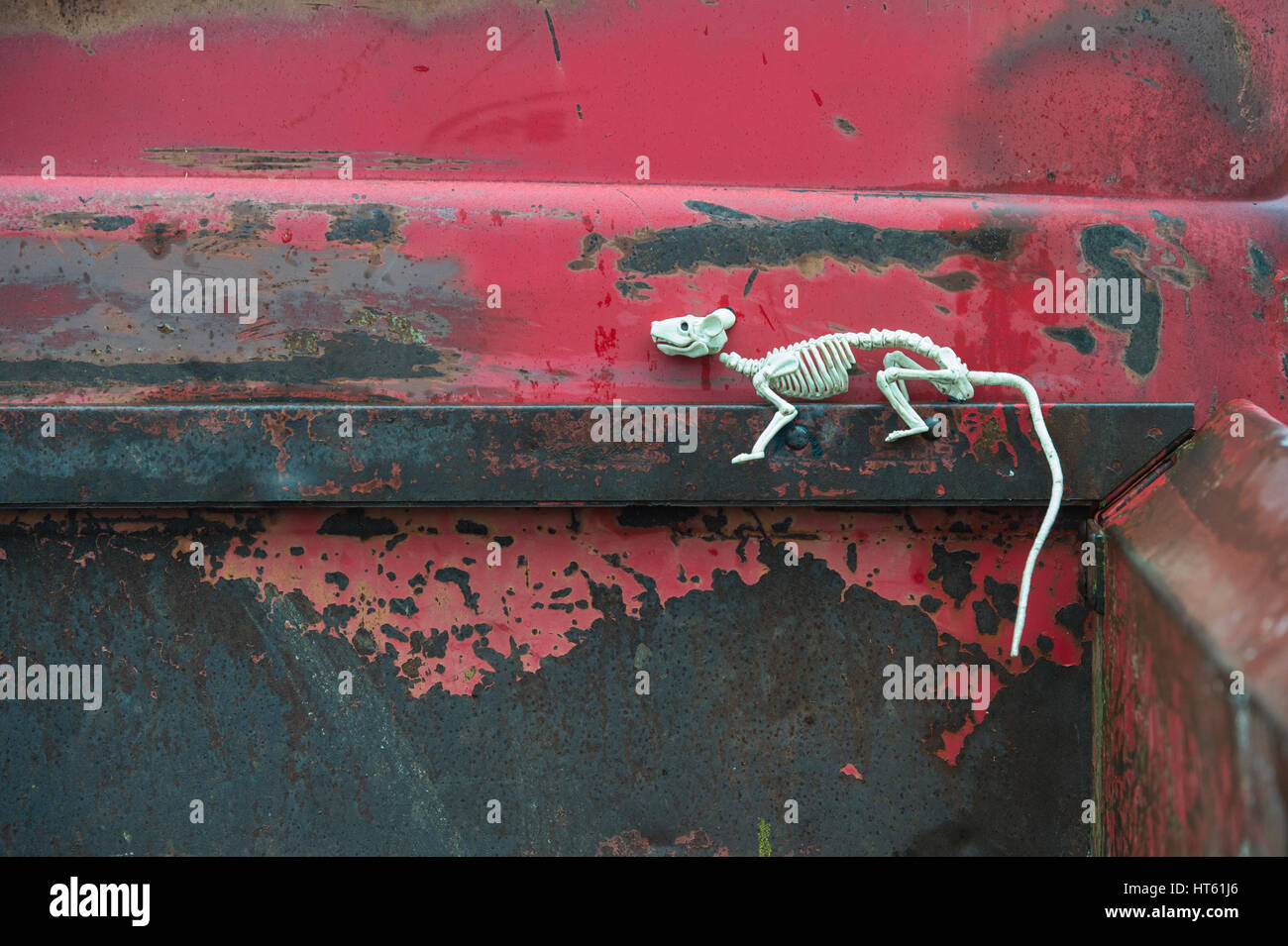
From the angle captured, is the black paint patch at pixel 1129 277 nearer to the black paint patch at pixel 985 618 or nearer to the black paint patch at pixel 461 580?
the black paint patch at pixel 985 618

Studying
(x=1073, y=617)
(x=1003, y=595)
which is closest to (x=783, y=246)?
(x=1003, y=595)

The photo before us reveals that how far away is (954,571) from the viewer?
1.51 meters

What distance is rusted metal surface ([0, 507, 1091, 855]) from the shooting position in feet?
4.79

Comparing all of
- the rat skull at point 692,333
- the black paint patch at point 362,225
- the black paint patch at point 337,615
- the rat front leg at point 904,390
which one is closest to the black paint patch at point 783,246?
the rat skull at point 692,333

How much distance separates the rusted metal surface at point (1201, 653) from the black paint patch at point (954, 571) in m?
0.23

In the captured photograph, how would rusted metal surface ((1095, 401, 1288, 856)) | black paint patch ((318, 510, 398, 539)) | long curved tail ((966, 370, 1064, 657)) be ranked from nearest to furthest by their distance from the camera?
rusted metal surface ((1095, 401, 1288, 856)) → long curved tail ((966, 370, 1064, 657)) → black paint patch ((318, 510, 398, 539))

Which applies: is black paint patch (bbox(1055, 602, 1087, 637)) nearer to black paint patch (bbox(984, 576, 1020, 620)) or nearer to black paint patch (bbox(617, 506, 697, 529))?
black paint patch (bbox(984, 576, 1020, 620))

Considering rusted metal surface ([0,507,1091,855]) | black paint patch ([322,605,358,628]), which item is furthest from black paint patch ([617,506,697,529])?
black paint patch ([322,605,358,628])

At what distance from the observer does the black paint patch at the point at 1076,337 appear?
5.06 ft

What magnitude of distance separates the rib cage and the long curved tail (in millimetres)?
64

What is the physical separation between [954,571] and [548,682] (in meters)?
Result: 0.77

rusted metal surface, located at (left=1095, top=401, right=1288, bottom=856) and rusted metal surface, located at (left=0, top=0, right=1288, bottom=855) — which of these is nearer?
rusted metal surface, located at (left=1095, top=401, right=1288, bottom=856)

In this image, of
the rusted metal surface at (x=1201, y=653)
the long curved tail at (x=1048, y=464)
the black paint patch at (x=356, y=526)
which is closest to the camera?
the rusted metal surface at (x=1201, y=653)

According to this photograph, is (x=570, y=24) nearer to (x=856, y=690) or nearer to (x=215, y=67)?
(x=215, y=67)
